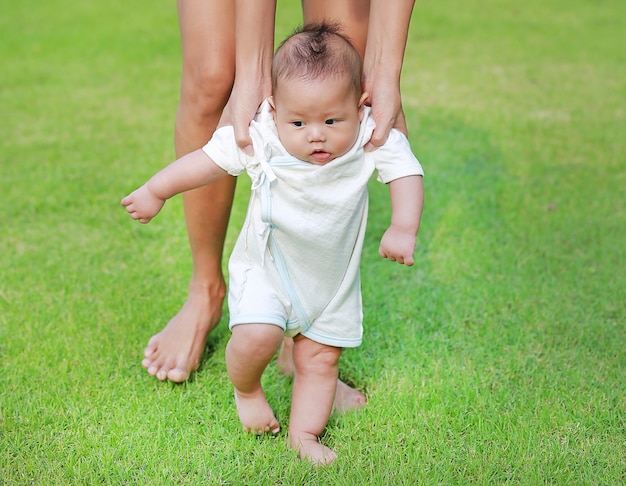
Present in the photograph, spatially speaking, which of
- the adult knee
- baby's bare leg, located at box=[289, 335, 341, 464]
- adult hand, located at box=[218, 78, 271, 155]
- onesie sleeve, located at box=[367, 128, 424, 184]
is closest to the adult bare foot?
baby's bare leg, located at box=[289, 335, 341, 464]

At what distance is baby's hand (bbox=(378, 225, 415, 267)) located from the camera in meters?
1.70

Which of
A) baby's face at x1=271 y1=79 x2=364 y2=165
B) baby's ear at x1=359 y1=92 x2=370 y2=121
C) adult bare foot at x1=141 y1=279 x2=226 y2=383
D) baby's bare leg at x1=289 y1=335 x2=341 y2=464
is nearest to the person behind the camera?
baby's face at x1=271 y1=79 x2=364 y2=165

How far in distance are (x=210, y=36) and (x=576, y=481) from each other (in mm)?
1409

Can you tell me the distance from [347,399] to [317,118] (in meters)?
0.78

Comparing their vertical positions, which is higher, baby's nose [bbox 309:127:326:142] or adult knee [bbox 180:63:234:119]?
baby's nose [bbox 309:127:326:142]

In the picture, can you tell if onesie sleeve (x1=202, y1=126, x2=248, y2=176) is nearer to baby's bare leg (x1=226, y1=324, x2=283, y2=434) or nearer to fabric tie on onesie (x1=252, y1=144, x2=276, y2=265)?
fabric tie on onesie (x1=252, y1=144, x2=276, y2=265)

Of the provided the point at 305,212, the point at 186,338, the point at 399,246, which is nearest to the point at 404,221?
the point at 399,246

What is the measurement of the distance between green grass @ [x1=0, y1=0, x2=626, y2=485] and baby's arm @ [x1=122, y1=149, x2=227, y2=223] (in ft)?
1.86

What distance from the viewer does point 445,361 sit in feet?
7.30

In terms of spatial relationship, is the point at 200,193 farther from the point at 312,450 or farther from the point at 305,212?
the point at 312,450

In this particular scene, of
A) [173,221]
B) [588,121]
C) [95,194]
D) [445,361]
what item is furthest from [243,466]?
[588,121]

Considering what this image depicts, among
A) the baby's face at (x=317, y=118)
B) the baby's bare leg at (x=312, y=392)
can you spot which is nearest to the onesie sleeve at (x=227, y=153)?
the baby's face at (x=317, y=118)

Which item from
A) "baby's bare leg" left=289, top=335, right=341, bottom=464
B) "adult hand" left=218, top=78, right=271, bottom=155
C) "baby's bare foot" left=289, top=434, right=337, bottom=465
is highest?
"adult hand" left=218, top=78, right=271, bottom=155

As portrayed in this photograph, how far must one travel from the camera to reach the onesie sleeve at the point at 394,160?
5.74ft
